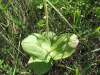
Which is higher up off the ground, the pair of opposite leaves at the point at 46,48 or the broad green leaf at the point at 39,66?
the pair of opposite leaves at the point at 46,48

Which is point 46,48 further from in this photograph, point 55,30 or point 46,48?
point 55,30

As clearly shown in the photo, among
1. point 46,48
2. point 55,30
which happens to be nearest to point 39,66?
point 46,48

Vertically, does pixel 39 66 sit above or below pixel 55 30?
below

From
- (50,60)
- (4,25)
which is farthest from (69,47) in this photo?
(4,25)

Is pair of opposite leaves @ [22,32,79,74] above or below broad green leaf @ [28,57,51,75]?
above

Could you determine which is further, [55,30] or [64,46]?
[55,30]
